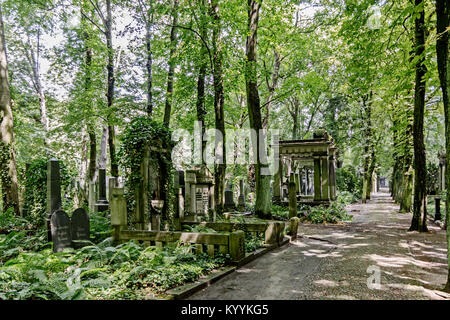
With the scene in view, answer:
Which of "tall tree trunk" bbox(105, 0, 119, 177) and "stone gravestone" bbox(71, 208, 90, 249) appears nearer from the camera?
"stone gravestone" bbox(71, 208, 90, 249)

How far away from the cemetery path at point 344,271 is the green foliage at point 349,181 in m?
22.7

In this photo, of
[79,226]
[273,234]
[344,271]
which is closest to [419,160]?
[273,234]

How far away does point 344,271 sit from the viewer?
20.1ft

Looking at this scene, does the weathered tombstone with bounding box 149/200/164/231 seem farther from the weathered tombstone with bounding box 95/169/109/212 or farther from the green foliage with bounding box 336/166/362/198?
the green foliage with bounding box 336/166/362/198

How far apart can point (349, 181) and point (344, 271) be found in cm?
2980

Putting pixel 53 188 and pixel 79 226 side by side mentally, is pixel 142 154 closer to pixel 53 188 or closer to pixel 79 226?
pixel 79 226

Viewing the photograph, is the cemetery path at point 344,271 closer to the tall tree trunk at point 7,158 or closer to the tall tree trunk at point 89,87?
the tall tree trunk at point 7,158

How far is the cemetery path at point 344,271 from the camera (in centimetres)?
482

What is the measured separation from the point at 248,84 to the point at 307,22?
523 inches

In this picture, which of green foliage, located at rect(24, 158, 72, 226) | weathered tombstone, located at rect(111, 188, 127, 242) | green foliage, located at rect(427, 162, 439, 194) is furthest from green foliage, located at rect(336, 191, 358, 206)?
green foliage, located at rect(24, 158, 72, 226)

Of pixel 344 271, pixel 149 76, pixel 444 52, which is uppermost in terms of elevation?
pixel 149 76

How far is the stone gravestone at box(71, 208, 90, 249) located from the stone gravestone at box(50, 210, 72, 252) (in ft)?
0.59

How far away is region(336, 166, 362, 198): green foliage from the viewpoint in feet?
107
